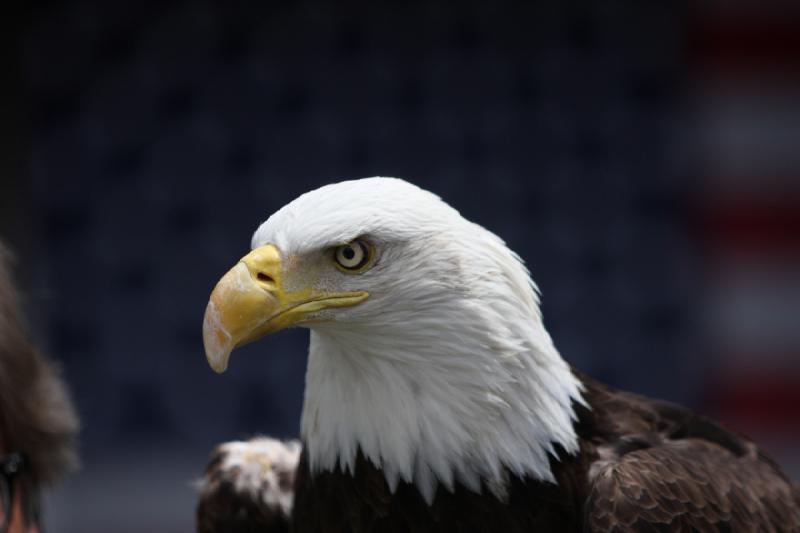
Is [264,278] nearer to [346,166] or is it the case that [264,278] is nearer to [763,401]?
[346,166]

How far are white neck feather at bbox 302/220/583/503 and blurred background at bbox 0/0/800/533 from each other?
2401 millimetres

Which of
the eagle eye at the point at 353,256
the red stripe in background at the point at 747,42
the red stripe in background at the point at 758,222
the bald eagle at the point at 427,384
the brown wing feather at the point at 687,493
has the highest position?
the red stripe in background at the point at 747,42

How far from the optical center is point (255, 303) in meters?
1.30

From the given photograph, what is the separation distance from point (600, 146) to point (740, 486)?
2514mm

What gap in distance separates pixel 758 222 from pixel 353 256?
2.76m

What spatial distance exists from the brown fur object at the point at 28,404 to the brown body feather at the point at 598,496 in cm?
37

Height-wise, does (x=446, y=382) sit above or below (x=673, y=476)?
above

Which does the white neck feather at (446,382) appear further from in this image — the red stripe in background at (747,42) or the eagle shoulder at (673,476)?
the red stripe in background at (747,42)

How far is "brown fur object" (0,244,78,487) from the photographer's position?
5.16 feet

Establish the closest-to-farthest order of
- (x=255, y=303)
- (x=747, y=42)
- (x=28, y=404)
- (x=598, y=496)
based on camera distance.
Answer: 1. (x=255, y=303)
2. (x=598, y=496)
3. (x=28, y=404)
4. (x=747, y=42)

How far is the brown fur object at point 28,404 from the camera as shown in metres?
1.57

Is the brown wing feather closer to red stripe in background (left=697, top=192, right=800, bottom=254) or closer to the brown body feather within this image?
the brown body feather

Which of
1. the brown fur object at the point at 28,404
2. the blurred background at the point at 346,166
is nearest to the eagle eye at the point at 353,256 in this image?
the brown fur object at the point at 28,404

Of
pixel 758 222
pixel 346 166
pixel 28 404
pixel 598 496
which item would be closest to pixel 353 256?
pixel 598 496
